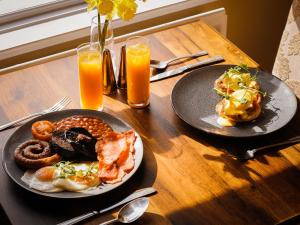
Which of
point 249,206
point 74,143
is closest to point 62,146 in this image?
point 74,143

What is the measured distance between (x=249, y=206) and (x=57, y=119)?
1.95 feet

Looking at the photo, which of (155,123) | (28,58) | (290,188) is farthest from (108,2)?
(28,58)

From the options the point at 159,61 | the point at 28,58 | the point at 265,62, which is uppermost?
the point at 159,61

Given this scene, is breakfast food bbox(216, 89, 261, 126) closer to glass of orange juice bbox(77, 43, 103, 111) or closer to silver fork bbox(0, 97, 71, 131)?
glass of orange juice bbox(77, 43, 103, 111)

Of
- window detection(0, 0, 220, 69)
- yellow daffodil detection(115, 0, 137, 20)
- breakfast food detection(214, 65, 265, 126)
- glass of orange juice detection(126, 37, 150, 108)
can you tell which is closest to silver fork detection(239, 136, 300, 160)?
breakfast food detection(214, 65, 265, 126)

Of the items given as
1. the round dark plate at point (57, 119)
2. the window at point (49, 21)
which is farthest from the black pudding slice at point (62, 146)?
the window at point (49, 21)

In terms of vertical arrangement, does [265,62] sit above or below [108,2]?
below

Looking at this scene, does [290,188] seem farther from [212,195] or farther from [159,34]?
[159,34]

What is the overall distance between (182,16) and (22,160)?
4.12ft

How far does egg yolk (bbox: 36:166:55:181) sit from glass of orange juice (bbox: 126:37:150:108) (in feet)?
1.28

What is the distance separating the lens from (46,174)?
1.30 meters

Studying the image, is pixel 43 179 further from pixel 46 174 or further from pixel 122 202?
pixel 122 202

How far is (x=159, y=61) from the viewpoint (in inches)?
70.5

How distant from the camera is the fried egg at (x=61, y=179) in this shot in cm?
128
